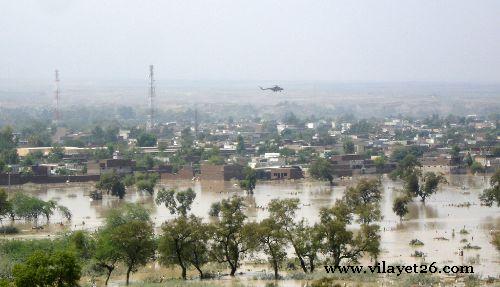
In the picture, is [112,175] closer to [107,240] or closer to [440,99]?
[107,240]

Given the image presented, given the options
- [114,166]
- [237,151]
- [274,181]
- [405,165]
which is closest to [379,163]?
[405,165]

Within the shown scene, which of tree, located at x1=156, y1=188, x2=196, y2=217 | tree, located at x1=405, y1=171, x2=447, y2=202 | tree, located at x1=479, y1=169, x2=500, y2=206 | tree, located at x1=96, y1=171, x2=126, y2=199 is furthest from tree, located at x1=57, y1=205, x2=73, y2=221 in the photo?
tree, located at x1=479, y1=169, x2=500, y2=206

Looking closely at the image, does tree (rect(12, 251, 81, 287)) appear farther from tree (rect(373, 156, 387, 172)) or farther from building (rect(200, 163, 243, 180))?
tree (rect(373, 156, 387, 172))

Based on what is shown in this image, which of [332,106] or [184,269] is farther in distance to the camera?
[332,106]

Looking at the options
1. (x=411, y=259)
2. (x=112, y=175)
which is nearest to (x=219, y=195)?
(x=112, y=175)

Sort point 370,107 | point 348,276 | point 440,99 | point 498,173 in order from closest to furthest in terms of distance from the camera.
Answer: point 348,276 → point 498,173 → point 370,107 → point 440,99

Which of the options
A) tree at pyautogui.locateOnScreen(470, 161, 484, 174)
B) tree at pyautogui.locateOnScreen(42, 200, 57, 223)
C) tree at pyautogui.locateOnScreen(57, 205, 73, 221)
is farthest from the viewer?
tree at pyautogui.locateOnScreen(470, 161, 484, 174)

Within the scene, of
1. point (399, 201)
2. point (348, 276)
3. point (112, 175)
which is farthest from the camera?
point (112, 175)

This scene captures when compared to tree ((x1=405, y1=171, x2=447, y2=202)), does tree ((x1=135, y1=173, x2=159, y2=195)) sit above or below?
below
